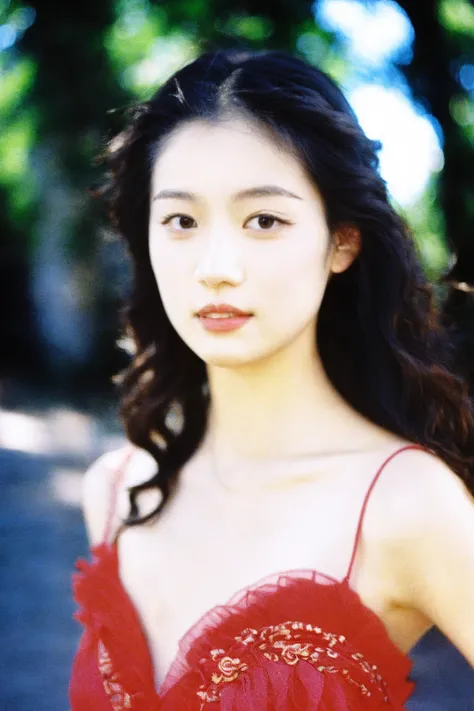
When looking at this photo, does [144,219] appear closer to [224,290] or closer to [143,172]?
[143,172]

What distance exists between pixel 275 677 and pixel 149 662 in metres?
0.28

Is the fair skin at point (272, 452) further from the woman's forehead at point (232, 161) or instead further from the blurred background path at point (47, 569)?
the blurred background path at point (47, 569)

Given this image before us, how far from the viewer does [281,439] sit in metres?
1.64

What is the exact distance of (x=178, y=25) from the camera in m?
Answer: 8.35

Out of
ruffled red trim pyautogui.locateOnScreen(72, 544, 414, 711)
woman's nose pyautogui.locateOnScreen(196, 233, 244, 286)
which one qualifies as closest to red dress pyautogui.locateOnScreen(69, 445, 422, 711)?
ruffled red trim pyautogui.locateOnScreen(72, 544, 414, 711)

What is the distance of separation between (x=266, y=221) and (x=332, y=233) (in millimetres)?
177

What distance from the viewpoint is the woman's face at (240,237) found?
56.2 inches

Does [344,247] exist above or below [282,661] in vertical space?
above

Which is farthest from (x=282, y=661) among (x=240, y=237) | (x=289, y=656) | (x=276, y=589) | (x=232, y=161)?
(x=232, y=161)

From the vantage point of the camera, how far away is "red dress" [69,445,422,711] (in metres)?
1.36

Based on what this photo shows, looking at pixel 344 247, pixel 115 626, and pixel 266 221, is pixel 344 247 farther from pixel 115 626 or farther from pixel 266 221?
pixel 115 626

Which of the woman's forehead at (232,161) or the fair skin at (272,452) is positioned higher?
the woman's forehead at (232,161)

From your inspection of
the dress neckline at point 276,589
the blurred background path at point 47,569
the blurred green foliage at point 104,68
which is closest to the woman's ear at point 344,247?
the dress neckline at point 276,589

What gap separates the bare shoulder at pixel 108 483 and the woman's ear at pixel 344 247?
0.66 m
